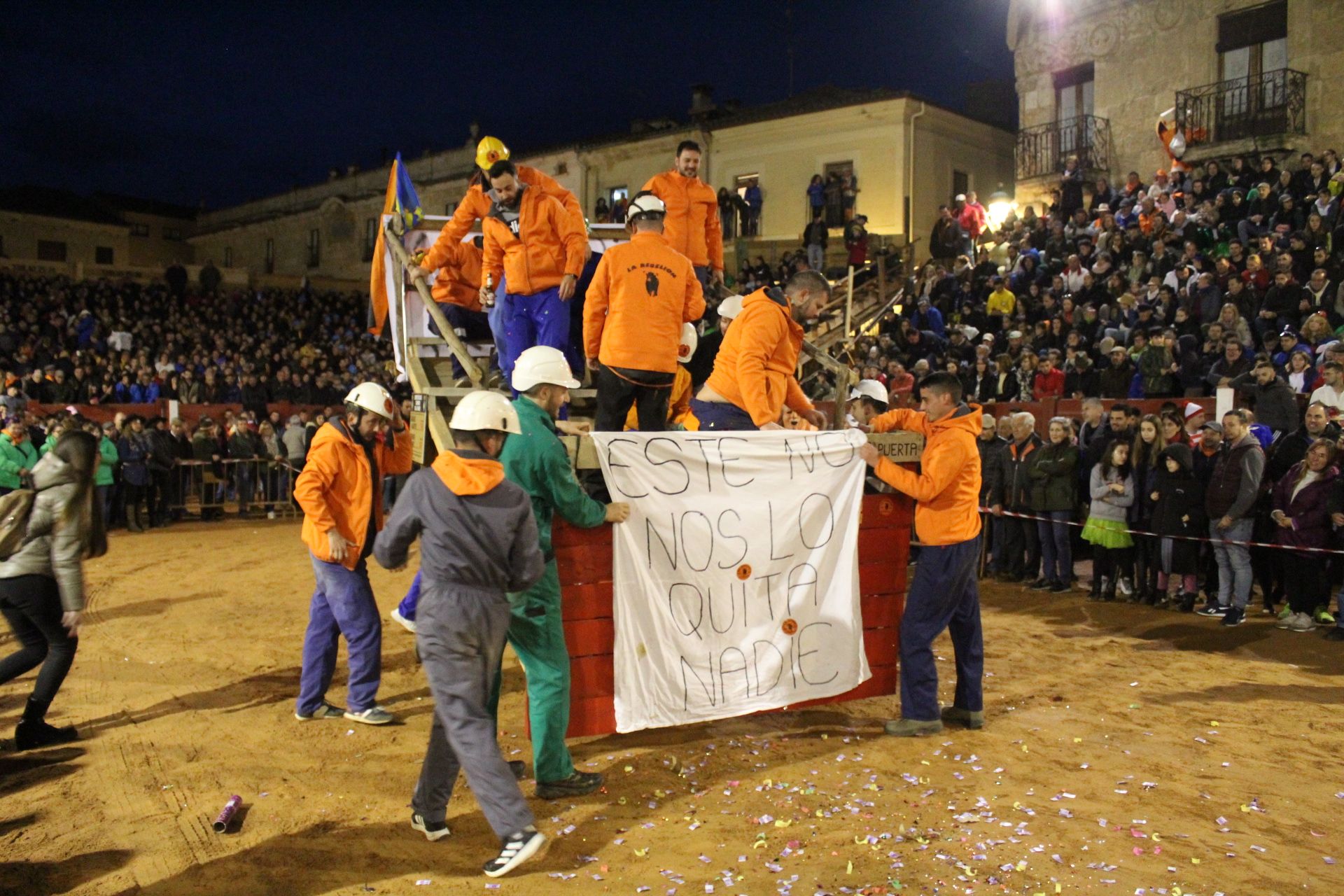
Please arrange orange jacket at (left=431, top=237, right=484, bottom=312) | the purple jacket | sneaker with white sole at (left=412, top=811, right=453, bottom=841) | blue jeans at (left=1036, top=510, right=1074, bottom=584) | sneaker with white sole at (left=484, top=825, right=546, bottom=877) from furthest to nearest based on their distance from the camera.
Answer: blue jeans at (left=1036, top=510, right=1074, bottom=584), the purple jacket, orange jacket at (left=431, top=237, right=484, bottom=312), sneaker with white sole at (left=412, top=811, right=453, bottom=841), sneaker with white sole at (left=484, top=825, right=546, bottom=877)

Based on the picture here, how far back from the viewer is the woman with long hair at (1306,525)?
29.0 ft

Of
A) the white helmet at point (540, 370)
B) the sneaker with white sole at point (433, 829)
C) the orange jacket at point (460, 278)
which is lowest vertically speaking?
the sneaker with white sole at point (433, 829)

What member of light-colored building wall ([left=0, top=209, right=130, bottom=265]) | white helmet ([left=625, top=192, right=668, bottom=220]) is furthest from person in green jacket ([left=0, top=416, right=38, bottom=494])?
light-colored building wall ([left=0, top=209, right=130, bottom=265])

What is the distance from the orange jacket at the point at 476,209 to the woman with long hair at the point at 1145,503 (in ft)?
20.9

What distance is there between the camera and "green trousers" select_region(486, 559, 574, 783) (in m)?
5.07

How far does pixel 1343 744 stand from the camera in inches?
236

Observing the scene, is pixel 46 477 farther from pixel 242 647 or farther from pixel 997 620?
pixel 997 620

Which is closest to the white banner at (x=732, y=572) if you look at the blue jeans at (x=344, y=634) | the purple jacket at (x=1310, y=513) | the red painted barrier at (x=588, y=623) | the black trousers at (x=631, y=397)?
the red painted barrier at (x=588, y=623)

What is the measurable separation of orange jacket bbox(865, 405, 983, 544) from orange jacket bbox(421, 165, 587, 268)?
9.88 ft

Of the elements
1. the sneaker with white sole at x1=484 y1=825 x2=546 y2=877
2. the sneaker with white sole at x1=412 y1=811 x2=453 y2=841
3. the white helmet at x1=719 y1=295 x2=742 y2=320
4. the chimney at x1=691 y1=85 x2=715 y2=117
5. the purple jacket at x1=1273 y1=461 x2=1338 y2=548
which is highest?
the chimney at x1=691 y1=85 x2=715 y2=117

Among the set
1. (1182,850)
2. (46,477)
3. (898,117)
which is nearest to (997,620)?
(1182,850)

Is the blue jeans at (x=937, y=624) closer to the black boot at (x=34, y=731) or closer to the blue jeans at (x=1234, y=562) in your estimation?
the blue jeans at (x=1234, y=562)

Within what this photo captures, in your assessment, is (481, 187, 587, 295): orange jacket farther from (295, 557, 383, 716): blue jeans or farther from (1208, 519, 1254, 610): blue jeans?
(1208, 519, 1254, 610): blue jeans

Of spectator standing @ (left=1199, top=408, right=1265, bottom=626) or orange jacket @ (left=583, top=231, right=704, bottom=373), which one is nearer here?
orange jacket @ (left=583, top=231, right=704, bottom=373)
